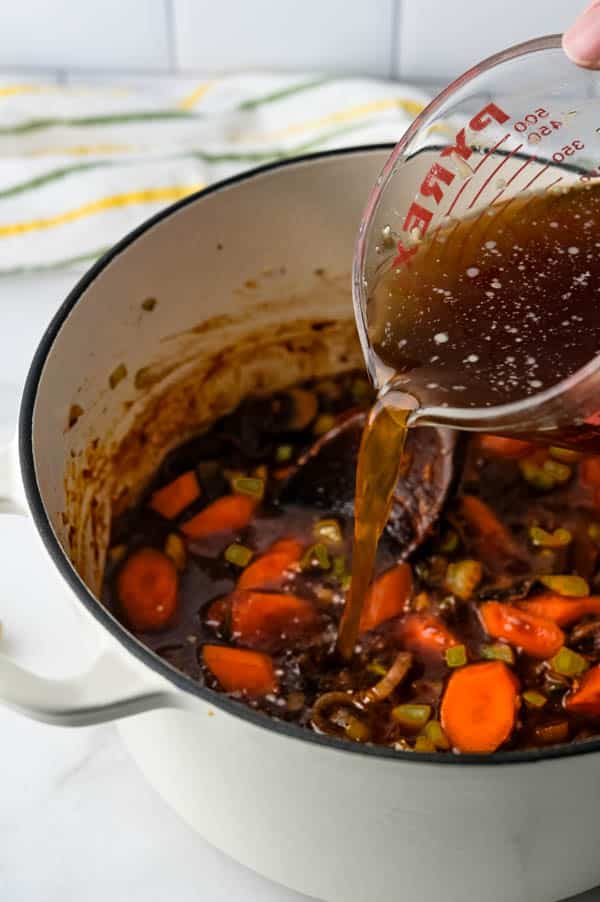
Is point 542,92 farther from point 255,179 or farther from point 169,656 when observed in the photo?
point 169,656

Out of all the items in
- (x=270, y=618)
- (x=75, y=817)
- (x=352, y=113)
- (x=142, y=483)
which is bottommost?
(x=75, y=817)

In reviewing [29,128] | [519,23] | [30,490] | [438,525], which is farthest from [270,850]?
[519,23]

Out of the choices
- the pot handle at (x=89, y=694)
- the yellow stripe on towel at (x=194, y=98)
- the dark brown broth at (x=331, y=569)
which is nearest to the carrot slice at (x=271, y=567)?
the dark brown broth at (x=331, y=569)

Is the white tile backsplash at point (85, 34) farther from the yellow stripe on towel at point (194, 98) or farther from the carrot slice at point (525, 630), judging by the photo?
the carrot slice at point (525, 630)

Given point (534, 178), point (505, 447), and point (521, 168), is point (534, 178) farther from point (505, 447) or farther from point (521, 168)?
point (505, 447)

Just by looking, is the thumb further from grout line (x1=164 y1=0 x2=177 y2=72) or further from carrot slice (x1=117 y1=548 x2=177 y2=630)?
grout line (x1=164 y1=0 x2=177 y2=72)

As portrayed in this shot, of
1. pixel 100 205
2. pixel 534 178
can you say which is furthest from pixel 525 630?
pixel 100 205
